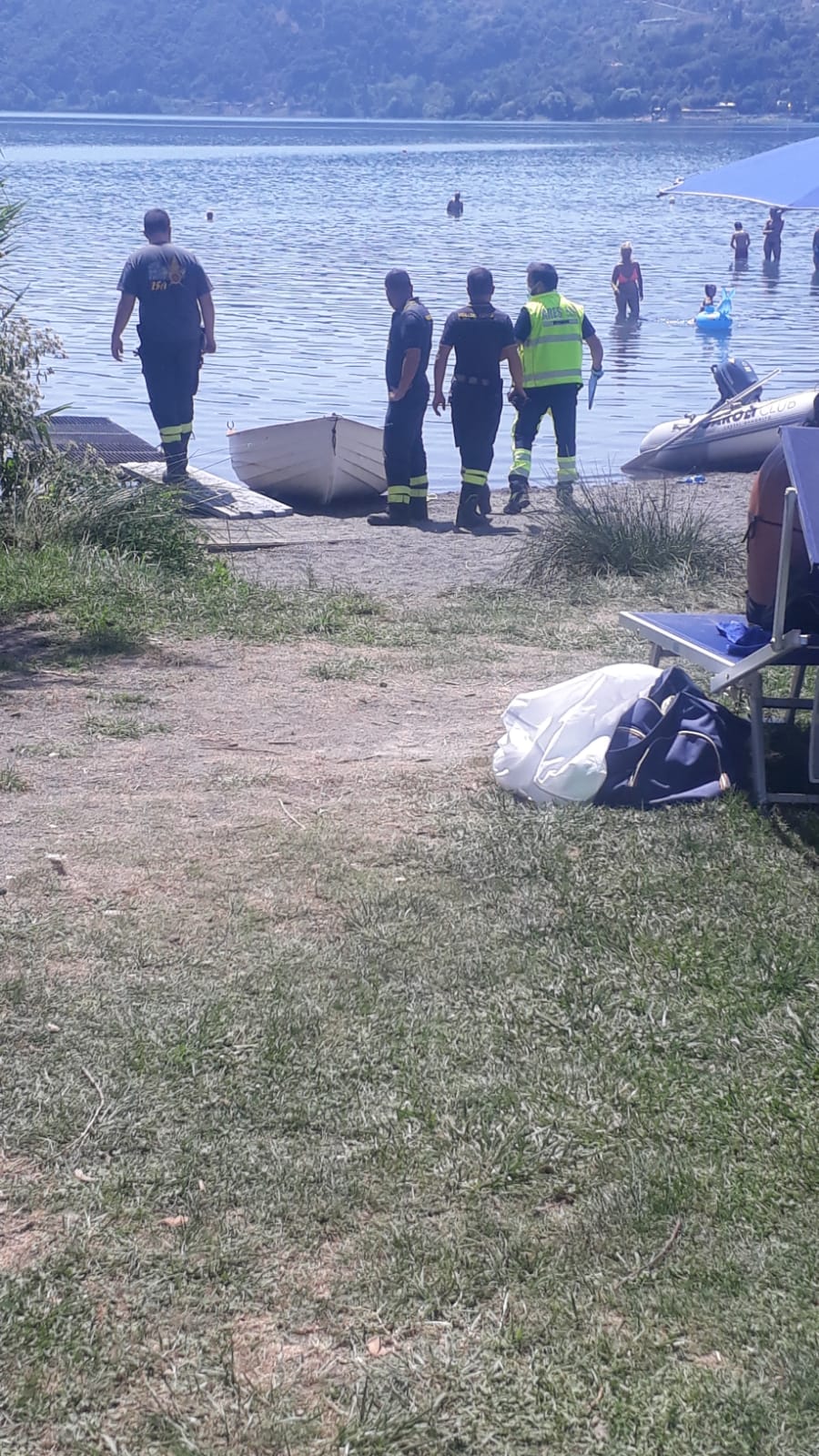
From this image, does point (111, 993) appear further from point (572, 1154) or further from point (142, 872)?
point (572, 1154)

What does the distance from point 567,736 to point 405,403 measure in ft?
21.8

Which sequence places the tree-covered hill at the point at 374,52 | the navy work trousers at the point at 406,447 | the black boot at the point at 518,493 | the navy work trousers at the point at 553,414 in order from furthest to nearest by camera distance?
the tree-covered hill at the point at 374,52 → the black boot at the point at 518,493 → the navy work trousers at the point at 553,414 → the navy work trousers at the point at 406,447

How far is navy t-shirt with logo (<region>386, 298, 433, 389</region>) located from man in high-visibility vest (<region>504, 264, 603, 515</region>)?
2.45 feet

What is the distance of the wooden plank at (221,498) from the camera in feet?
35.5

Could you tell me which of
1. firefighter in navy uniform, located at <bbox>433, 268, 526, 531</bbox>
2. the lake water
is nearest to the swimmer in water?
the lake water

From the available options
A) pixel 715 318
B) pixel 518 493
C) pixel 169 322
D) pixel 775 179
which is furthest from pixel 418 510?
pixel 715 318

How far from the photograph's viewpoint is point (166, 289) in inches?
420

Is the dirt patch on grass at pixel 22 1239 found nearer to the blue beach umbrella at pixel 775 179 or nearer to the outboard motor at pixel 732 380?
the blue beach umbrella at pixel 775 179

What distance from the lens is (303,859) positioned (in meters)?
4.19

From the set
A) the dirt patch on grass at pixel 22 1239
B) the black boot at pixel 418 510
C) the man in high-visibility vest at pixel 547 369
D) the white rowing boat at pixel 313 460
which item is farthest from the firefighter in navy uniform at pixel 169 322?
the dirt patch on grass at pixel 22 1239

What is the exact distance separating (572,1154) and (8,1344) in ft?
3.50

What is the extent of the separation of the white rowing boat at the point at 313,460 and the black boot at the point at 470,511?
4.89ft

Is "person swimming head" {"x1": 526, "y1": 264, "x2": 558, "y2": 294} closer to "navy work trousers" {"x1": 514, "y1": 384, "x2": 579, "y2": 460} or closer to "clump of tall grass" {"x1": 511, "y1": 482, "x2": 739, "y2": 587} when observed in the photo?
"navy work trousers" {"x1": 514, "y1": 384, "x2": 579, "y2": 460}

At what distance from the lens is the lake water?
18.5 metres
